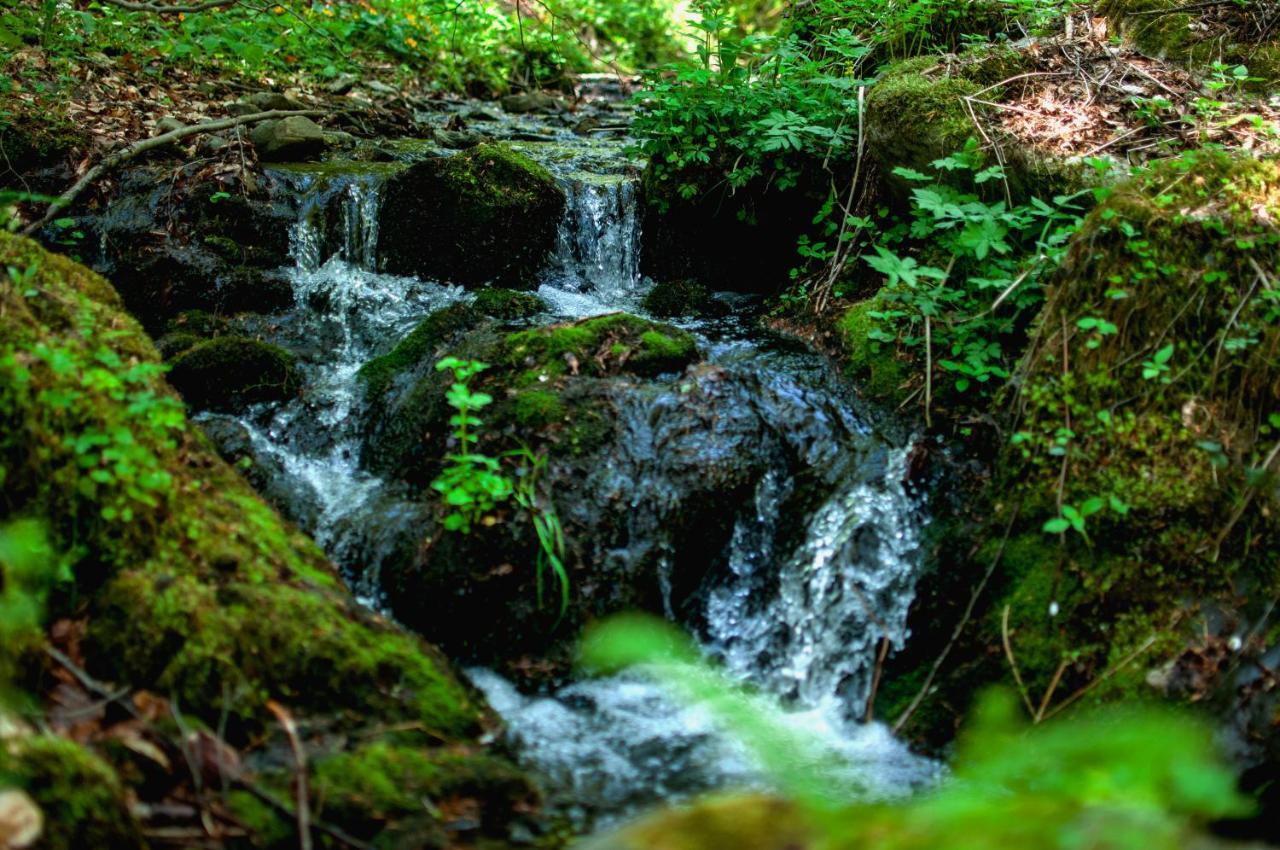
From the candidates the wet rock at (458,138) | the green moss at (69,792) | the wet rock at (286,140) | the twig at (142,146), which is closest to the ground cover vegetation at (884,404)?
the green moss at (69,792)

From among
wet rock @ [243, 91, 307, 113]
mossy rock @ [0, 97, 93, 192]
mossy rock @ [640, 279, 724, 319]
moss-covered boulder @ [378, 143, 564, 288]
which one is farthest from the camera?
wet rock @ [243, 91, 307, 113]

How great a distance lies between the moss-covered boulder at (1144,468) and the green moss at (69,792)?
116 inches

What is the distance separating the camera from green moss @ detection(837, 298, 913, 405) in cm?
518

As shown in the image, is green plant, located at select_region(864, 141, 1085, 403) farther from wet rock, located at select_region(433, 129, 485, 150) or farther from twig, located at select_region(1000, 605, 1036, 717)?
wet rock, located at select_region(433, 129, 485, 150)

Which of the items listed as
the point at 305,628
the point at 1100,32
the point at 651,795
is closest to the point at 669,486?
the point at 651,795

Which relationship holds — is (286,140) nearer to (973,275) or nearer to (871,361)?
(871,361)

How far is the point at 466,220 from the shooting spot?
744cm

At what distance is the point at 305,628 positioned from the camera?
3.17 meters

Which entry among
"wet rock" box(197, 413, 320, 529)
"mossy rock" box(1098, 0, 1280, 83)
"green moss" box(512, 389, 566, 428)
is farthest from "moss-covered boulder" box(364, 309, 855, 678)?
"mossy rock" box(1098, 0, 1280, 83)

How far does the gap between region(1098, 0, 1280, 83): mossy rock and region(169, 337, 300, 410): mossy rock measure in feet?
20.1

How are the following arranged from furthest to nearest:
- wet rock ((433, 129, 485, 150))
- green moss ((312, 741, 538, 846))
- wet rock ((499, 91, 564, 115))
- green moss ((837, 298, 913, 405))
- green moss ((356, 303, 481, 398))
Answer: wet rock ((499, 91, 564, 115))
wet rock ((433, 129, 485, 150))
green moss ((356, 303, 481, 398))
green moss ((837, 298, 913, 405))
green moss ((312, 741, 538, 846))

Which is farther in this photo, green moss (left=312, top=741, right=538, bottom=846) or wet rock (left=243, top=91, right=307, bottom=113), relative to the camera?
wet rock (left=243, top=91, right=307, bottom=113)

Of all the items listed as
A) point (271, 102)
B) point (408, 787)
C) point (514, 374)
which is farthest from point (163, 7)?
point (408, 787)

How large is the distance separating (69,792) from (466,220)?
229 inches
